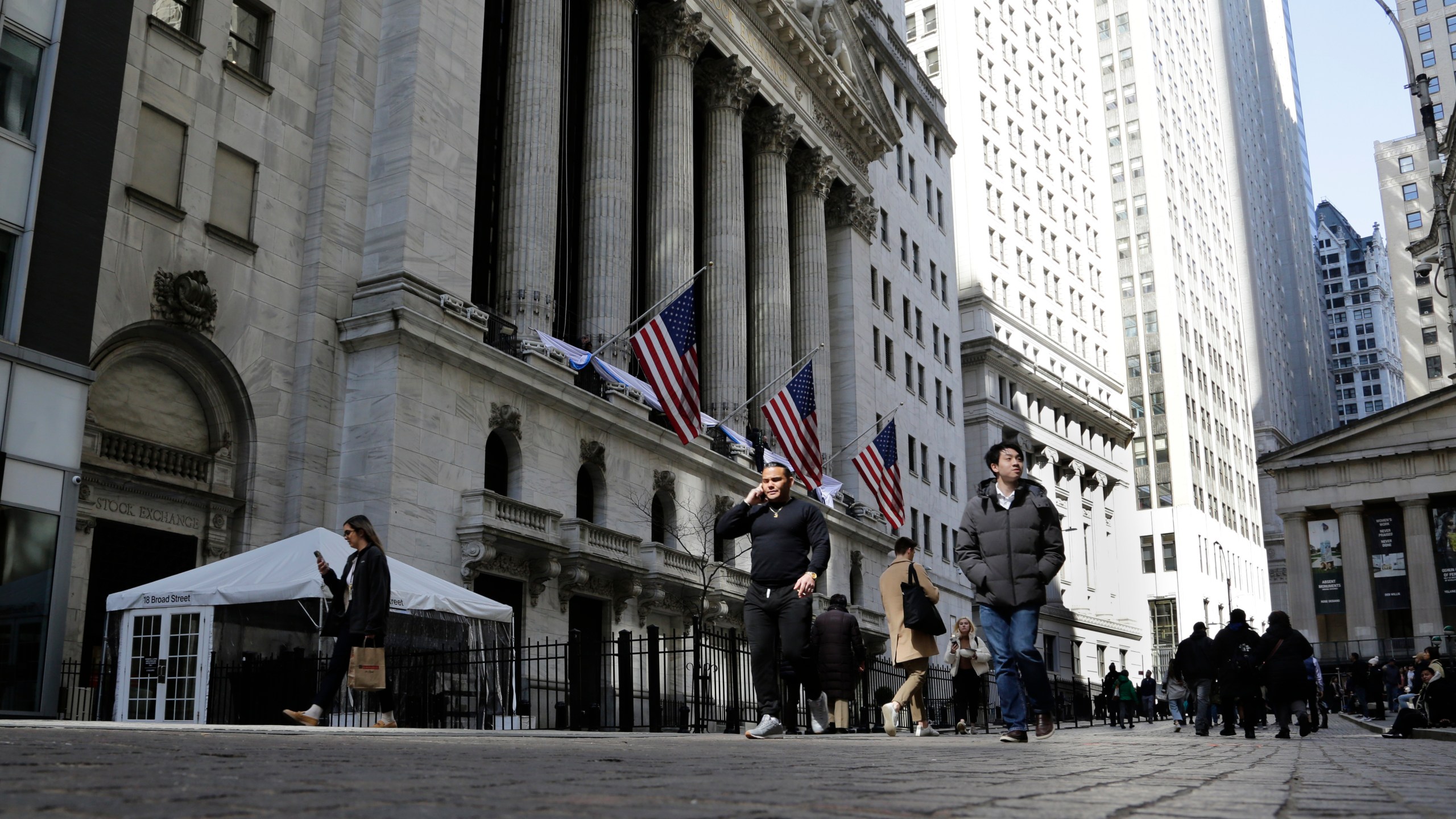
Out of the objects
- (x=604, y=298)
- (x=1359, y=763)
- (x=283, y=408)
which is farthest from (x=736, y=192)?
(x=1359, y=763)

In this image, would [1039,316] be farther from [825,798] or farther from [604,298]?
[825,798]

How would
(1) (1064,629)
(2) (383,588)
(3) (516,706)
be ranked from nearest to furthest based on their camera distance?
(2) (383,588) < (3) (516,706) < (1) (1064,629)

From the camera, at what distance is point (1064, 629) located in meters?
79.1

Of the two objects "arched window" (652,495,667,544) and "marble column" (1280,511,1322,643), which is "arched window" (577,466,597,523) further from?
"marble column" (1280,511,1322,643)

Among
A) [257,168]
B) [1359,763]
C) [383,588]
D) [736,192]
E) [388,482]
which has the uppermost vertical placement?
[736,192]

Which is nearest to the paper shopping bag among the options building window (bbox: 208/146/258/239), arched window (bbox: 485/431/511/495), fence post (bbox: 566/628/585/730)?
fence post (bbox: 566/628/585/730)

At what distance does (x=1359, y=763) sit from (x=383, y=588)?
9022 millimetres

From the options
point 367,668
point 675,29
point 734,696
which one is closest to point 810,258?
point 675,29

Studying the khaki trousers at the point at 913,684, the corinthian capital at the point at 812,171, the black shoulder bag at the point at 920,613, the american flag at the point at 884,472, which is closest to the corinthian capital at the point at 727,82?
the corinthian capital at the point at 812,171

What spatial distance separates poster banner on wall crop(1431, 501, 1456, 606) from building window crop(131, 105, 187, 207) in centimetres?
5811

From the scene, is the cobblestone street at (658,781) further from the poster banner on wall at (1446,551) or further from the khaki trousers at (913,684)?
the poster banner on wall at (1446,551)

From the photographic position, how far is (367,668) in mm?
13000

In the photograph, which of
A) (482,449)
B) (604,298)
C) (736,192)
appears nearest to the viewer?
(482,449)

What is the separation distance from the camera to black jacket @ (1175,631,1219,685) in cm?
2097
